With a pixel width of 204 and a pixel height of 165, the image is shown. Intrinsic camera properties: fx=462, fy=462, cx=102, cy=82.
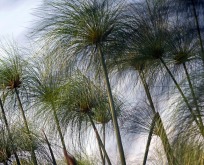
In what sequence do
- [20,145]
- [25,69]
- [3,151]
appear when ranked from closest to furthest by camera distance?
1. [3,151]
2. [20,145]
3. [25,69]

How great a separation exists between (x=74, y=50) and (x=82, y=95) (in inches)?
23.2

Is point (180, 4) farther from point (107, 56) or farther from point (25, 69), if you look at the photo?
point (25, 69)

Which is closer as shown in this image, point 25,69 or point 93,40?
point 93,40

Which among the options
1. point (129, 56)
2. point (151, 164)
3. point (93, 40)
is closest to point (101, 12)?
point (93, 40)

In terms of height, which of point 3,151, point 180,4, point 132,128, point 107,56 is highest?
point 180,4

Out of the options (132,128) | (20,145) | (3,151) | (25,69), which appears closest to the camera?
(3,151)

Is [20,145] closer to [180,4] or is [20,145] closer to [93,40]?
[93,40]

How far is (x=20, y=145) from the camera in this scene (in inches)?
152

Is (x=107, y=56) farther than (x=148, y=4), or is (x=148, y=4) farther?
(x=148, y=4)

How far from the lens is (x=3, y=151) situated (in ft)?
11.9

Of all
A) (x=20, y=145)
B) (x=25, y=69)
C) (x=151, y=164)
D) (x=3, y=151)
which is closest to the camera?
(x=3, y=151)

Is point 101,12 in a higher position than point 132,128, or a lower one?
higher

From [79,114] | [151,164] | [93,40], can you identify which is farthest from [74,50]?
[151,164]

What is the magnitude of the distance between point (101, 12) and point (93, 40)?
243 millimetres
